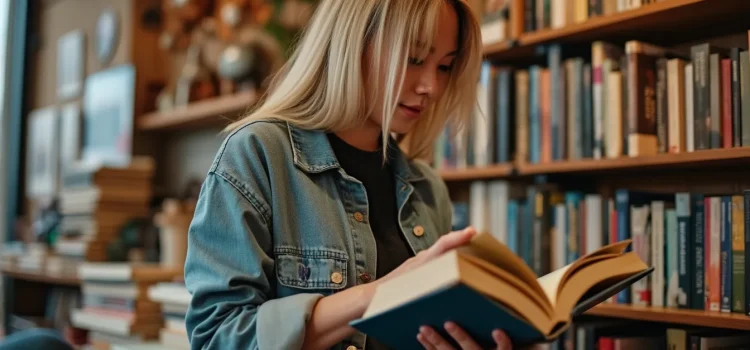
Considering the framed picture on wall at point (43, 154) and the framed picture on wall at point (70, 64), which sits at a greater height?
the framed picture on wall at point (70, 64)

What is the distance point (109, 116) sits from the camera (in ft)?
10.9

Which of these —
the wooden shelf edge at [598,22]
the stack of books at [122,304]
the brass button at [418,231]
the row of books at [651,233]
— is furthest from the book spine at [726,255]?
the stack of books at [122,304]

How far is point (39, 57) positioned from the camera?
4164 millimetres

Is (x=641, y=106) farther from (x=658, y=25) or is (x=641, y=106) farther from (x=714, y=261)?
(x=714, y=261)

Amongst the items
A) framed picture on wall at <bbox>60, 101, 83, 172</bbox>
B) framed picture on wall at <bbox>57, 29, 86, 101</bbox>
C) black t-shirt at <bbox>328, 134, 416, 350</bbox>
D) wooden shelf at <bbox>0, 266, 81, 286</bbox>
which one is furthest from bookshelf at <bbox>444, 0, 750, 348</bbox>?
framed picture on wall at <bbox>57, 29, 86, 101</bbox>

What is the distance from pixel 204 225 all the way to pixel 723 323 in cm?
97

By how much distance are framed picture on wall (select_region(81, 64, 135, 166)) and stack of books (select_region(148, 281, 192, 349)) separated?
914 mm

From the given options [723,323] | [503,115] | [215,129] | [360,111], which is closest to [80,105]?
[215,129]

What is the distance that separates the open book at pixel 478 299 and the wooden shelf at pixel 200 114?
1.64 m

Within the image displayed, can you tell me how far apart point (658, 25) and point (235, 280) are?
112cm

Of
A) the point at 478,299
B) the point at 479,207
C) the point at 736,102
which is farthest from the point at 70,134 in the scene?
the point at 478,299

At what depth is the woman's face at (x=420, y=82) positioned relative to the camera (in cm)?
117

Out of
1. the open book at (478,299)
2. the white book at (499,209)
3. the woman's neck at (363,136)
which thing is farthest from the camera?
the white book at (499,209)

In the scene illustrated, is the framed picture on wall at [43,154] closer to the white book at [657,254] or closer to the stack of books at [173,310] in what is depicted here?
the stack of books at [173,310]
